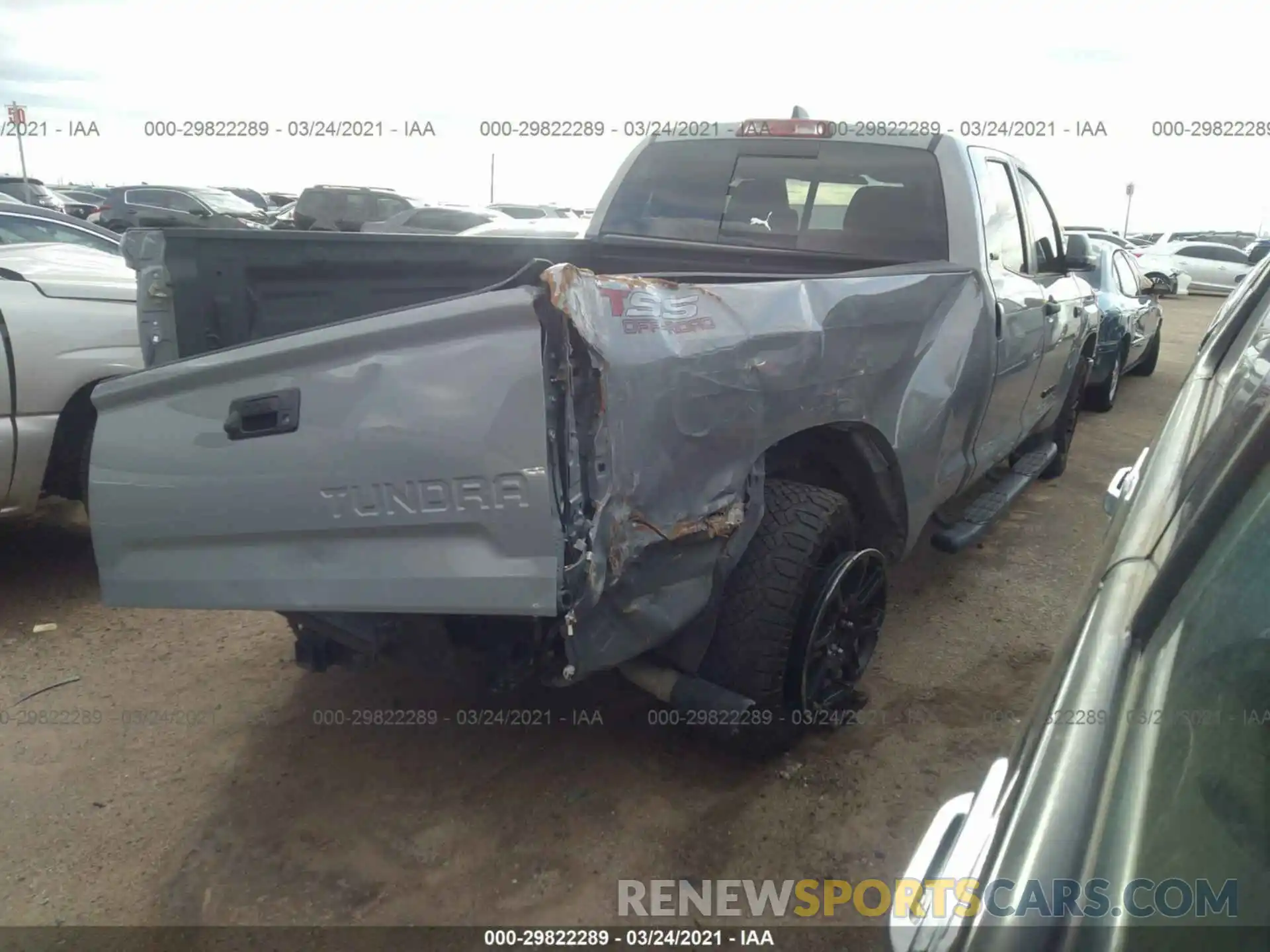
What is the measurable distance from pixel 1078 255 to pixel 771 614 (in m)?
3.44

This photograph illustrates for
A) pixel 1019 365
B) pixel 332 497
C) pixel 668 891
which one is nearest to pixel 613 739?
pixel 668 891

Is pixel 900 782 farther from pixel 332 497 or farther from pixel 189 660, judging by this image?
pixel 189 660

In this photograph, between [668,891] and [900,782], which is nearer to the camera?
[668,891]

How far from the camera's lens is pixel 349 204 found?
A: 18.0 meters

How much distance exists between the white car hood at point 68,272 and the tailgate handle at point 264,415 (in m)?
2.02

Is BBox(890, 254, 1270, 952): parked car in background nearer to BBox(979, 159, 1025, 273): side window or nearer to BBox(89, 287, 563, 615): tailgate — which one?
BBox(89, 287, 563, 615): tailgate

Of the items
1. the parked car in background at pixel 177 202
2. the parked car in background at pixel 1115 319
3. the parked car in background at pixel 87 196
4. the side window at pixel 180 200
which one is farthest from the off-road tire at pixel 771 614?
the parked car in background at pixel 87 196

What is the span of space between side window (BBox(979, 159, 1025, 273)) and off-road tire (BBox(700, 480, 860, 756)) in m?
1.66

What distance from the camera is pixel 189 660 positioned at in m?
3.64

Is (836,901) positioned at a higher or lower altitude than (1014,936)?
lower

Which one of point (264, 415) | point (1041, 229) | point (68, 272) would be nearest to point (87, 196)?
point (68, 272)

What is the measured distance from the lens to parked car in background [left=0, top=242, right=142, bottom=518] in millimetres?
3779

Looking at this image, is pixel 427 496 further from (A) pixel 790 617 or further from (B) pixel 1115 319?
(B) pixel 1115 319

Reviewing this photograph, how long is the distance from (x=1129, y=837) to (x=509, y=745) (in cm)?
234
